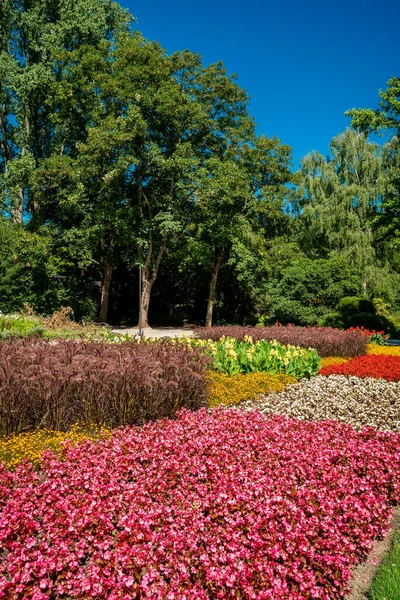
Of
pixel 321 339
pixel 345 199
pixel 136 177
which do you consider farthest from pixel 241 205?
pixel 321 339

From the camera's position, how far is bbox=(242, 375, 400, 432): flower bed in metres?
6.03

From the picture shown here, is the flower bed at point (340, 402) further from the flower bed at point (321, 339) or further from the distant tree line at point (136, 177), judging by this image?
the distant tree line at point (136, 177)

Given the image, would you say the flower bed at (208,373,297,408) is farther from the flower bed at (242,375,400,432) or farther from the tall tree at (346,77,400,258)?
the tall tree at (346,77,400,258)

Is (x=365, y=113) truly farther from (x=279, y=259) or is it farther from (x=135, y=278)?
(x=135, y=278)

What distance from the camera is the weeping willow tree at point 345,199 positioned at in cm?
2580

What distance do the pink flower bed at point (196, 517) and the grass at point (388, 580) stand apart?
0.17 meters

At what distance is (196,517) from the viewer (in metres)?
2.65

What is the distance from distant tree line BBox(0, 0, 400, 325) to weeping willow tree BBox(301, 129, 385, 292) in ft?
0.83

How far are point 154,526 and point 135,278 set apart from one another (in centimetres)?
2500

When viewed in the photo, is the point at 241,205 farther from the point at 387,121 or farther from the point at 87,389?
the point at 87,389

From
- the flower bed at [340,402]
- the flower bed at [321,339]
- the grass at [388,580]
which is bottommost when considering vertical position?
the grass at [388,580]

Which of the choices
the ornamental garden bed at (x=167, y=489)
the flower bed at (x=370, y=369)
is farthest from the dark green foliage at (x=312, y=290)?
the ornamental garden bed at (x=167, y=489)

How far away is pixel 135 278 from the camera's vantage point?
27.2 metres

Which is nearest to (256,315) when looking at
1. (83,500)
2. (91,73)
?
(91,73)
